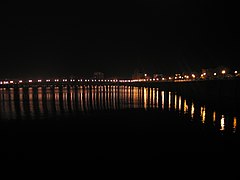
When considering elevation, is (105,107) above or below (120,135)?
below

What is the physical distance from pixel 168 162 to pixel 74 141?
6.36 m

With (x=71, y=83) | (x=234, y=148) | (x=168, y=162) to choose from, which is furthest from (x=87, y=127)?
(x=71, y=83)

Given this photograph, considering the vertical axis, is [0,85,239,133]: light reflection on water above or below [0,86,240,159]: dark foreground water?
below

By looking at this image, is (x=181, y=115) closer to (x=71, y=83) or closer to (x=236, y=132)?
(x=236, y=132)

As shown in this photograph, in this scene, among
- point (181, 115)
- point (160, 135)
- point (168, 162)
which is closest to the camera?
point (168, 162)

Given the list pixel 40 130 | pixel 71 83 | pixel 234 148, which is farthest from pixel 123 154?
pixel 71 83

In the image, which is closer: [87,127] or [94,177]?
[94,177]

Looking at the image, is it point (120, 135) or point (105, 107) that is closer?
point (120, 135)

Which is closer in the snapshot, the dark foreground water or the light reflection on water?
the dark foreground water

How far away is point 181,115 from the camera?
904 inches

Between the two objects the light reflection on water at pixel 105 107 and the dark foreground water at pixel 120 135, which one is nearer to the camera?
the dark foreground water at pixel 120 135

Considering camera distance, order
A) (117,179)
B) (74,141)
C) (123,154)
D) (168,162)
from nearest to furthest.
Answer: (117,179) → (168,162) → (123,154) → (74,141)

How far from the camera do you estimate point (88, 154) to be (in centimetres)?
1190

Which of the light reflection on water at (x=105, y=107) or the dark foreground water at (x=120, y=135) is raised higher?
the dark foreground water at (x=120, y=135)
